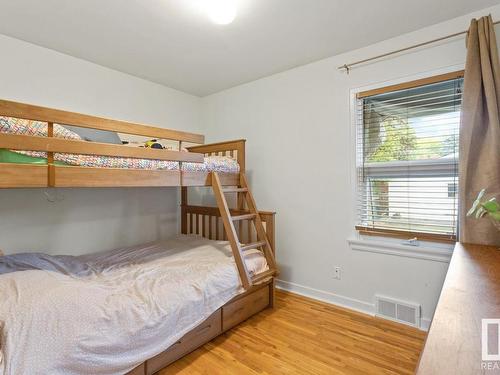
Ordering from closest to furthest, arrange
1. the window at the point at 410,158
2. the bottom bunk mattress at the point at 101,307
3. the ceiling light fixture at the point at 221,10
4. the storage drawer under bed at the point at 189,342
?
1. the bottom bunk mattress at the point at 101,307
2. the storage drawer under bed at the point at 189,342
3. the ceiling light fixture at the point at 221,10
4. the window at the point at 410,158

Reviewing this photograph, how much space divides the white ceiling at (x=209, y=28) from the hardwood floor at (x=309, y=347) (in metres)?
2.35

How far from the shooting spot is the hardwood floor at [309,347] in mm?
1724

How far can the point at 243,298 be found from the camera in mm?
2268

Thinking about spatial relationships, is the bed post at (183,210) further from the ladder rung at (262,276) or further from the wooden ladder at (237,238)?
the ladder rung at (262,276)

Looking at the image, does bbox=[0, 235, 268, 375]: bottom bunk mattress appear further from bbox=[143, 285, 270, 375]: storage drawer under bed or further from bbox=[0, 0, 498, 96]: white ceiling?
bbox=[0, 0, 498, 96]: white ceiling

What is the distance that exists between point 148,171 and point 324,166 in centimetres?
161

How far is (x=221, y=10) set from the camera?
1.86 metres

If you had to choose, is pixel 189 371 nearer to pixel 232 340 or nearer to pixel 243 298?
pixel 232 340

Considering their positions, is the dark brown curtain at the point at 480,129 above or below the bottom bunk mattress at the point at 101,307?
above

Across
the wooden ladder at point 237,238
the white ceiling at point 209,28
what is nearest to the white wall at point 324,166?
the white ceiling at point 209,28

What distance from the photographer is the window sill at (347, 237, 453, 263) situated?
82.5 inches

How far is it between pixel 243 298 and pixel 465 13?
2689mm

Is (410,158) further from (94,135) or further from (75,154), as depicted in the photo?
(94,135)

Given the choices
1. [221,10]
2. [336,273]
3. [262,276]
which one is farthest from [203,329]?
[221,10]
